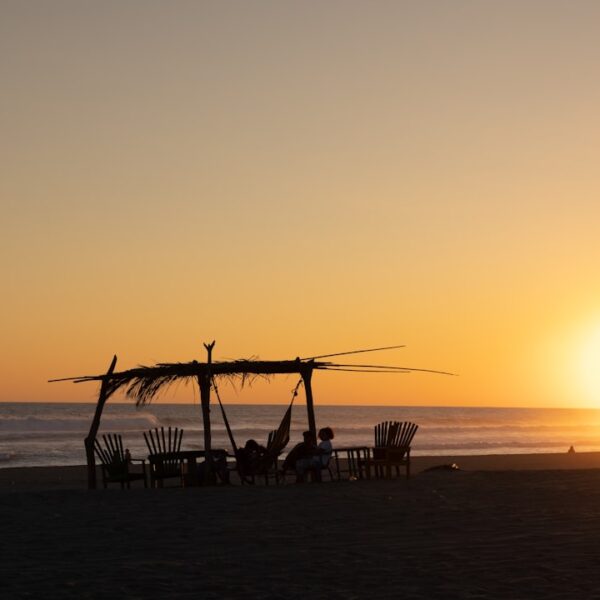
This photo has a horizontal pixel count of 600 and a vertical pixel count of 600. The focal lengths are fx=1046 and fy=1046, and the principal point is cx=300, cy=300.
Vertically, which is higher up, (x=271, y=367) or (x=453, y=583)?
(x=271, y=367)

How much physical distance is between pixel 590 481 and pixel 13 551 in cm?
793

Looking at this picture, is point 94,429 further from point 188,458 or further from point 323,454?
point 323,454

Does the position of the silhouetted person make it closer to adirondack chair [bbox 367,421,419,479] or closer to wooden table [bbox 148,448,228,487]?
adirondack chair [bbox 367,421,419,479]

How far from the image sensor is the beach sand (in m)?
6.79

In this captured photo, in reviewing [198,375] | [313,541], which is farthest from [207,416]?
[313,541]

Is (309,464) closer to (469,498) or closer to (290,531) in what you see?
(469,498)

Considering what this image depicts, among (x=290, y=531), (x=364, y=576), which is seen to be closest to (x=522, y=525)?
(x=290, y=531)

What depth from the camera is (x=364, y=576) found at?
7.11 m

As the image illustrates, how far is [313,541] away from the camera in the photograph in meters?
8.84

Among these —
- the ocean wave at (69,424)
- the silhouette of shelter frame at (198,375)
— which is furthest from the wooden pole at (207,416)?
the ocean wave at (69,424)

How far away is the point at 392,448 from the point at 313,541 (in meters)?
6.82

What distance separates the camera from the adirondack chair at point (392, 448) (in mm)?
15391

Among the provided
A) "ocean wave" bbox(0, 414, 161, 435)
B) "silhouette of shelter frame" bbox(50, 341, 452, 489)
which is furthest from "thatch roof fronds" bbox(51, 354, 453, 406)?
"ocean wave" bbox(0, 414, 161, 435)

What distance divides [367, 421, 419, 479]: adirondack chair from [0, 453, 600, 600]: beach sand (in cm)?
124
